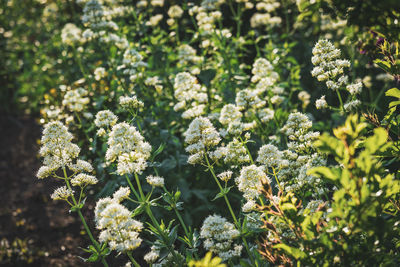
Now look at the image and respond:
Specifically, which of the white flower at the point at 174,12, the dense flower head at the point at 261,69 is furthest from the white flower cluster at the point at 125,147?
the white flower at the point at 174,12

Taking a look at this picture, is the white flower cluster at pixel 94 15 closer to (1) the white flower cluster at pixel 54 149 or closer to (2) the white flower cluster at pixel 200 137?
(1) the white flower cluster at pixel 54 149

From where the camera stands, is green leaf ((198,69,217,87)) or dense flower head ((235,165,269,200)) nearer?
dense flower head ((235,165,269,200))

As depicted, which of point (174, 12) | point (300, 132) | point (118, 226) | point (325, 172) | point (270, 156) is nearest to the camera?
point (325, 172)

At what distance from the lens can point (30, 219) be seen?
5445 mm

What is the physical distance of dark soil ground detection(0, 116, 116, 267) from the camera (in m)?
4.47

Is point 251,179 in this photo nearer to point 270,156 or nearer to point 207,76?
point 270,156

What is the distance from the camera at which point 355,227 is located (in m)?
1.75

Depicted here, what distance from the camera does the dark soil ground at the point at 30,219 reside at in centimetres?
447

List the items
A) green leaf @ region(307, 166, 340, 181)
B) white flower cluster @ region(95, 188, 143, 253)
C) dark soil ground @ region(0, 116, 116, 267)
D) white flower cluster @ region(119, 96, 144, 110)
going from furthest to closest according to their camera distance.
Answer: dark soil ground @ region(0, 116, 116, 267) < white flower cluster @ region(119, 96, 144, 110) < white flower cluster @ region(95, 188, 143, 253) < green leaf @ region(307, 166, 340, 181)

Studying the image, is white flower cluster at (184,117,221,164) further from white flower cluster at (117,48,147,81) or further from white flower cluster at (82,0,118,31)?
white flower cluster at (82,0,118,31)

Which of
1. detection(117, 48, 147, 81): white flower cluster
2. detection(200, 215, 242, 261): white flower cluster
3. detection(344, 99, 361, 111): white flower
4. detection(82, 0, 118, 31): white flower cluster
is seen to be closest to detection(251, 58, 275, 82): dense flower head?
detection(117, 48, 147, 81): white flower cluster

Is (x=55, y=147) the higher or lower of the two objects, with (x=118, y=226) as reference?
higher

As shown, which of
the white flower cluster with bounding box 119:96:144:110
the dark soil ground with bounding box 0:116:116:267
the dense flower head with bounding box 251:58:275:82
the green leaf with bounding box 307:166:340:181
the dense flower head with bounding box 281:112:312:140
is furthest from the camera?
the dark soil ground with bounding box 0:116:116:267

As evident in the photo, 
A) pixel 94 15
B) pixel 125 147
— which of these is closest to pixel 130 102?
pixel 125 147
